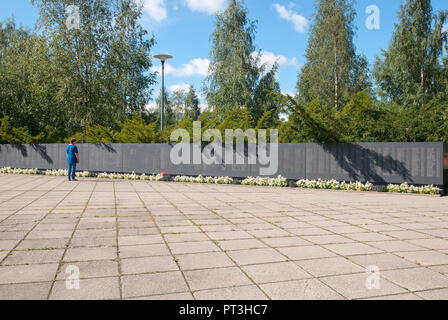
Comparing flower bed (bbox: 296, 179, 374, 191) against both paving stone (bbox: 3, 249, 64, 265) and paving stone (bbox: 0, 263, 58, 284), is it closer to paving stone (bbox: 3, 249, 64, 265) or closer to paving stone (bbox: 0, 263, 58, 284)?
paving stone (bbox: 3, 249, 64, 265)

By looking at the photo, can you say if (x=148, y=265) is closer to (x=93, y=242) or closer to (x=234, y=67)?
(x=93, y=242)

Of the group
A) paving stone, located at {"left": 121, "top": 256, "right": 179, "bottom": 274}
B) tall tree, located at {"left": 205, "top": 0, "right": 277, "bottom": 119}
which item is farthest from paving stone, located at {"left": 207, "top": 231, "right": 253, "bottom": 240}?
tall tree, located at {"left": 205, "top": 0, "right": 277, "bottom": 119}

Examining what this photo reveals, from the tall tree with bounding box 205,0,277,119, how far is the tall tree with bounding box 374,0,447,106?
10055 millimetres

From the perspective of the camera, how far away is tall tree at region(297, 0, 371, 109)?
2841cm

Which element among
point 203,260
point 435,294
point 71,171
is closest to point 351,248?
point 435,294

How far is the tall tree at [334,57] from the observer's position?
1118 inches

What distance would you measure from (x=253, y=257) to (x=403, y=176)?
9531 millimetres

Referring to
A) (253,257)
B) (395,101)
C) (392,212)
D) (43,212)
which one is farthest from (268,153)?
(395,101)

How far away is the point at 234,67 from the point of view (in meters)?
28.8

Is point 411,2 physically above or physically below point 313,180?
above

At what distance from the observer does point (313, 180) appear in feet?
43.0

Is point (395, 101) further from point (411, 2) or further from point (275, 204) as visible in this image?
point (275, 204)

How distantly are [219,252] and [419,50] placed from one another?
27548mm

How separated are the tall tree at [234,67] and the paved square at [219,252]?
21959 millimetres
